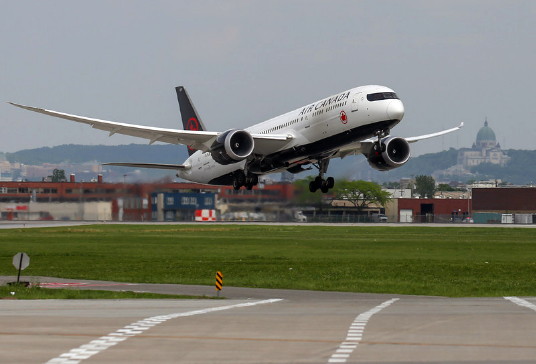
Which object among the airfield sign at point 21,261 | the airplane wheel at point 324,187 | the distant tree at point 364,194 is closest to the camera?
the airfield sign at point 21,261

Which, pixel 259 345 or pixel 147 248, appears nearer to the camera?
pixel 259 345

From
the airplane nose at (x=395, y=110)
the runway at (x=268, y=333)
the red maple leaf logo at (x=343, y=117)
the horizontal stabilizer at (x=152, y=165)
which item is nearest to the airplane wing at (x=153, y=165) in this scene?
the horizontal stabilizer at (x=152, y=165)

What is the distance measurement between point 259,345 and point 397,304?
1322 centimetres

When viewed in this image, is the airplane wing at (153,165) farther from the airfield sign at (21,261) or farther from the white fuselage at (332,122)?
the airfield sign at (21,261)

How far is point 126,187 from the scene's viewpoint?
86.2m

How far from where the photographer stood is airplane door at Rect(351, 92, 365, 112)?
53656 millimetres

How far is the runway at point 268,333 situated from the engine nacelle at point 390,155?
30.2 metres

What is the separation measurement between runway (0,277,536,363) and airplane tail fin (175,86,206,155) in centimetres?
4837

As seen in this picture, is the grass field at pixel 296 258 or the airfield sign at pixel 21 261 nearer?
the airfield sign at pixel 21 261

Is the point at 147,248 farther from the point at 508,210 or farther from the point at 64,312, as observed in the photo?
the point at 508,210

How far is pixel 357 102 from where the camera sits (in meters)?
53.9

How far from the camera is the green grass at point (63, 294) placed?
37188 millimetres

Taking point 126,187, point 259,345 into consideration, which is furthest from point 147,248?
point 259,345

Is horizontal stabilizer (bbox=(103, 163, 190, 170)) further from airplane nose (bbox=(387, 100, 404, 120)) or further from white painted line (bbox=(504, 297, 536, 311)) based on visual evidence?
white painted line (bbox=(504, 297, 536, 311))
